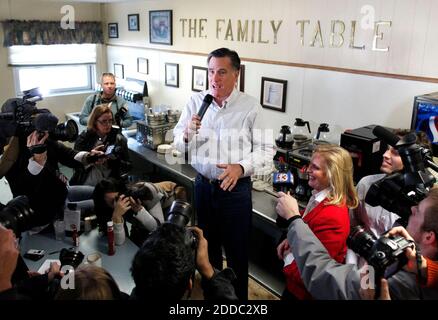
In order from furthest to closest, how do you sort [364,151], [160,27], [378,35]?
[160,27], [378,35], [364,151]

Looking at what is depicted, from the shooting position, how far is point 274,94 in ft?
11.4

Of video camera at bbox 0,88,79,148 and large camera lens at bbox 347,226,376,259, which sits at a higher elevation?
video camera at bbox 0,88,79,148

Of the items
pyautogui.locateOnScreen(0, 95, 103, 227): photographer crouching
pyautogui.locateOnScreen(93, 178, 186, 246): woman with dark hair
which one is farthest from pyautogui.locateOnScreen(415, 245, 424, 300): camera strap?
pyautogui.locateOnScreen(0, 95, 103, 227): photographer crouching

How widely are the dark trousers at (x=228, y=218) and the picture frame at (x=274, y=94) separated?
1330 millimetres

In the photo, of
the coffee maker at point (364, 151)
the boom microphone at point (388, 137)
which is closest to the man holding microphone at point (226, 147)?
the coffee maker at point (364, 151)

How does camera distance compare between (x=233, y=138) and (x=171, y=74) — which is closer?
(x=233, y=138)

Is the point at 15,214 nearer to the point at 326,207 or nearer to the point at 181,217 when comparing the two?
the point at 181,217

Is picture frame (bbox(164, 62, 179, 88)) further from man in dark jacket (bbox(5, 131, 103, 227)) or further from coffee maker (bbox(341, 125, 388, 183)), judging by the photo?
coffee maker (bbox(341, 125, 388, 183))

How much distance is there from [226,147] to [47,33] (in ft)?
13.8

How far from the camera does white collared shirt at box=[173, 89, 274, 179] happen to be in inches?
88.9

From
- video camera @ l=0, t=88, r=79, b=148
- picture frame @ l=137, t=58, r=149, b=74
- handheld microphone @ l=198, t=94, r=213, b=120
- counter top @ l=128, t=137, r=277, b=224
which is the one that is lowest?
counter top @ l=128, t=137, r=277, b=224

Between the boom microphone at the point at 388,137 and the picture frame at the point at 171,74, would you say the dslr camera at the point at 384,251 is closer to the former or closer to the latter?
the boom microphone at the point at 388,137

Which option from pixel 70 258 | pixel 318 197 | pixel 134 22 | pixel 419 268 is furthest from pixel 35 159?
pixel 134 22
